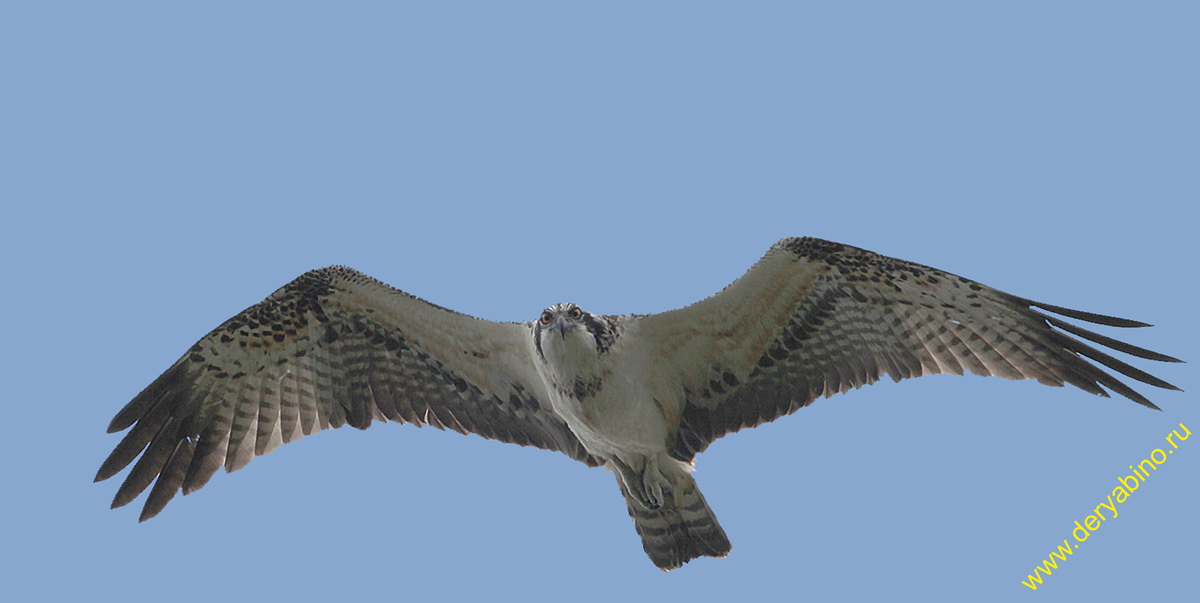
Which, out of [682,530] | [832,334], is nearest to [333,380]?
[682,530]

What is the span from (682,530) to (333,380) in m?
3.19

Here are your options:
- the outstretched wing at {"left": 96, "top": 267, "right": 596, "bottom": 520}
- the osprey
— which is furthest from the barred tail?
the outstretched wing at {"left": 96, "top": 267, "right": 596, "bottom": 520}

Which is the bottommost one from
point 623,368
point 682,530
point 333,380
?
point 682,530

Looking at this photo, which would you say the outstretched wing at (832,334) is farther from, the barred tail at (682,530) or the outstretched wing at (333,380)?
the outstretched wing at (333,380)

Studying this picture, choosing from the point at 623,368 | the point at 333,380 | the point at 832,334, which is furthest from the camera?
the point at 333,380

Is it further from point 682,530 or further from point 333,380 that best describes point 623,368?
point 333,380

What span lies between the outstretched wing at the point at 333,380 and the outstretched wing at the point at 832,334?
1254 mm

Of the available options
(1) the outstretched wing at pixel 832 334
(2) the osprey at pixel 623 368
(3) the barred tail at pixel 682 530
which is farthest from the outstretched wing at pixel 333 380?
(1) the outstretched wing at pixel 832 334

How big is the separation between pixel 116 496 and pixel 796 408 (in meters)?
5.44

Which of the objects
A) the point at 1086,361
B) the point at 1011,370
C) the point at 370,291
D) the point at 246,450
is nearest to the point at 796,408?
the point at 1011,370

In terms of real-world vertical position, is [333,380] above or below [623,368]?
above

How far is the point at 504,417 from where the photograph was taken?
28.9 ft

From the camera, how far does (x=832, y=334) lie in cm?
843

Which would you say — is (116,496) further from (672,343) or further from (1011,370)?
(1011,370)
